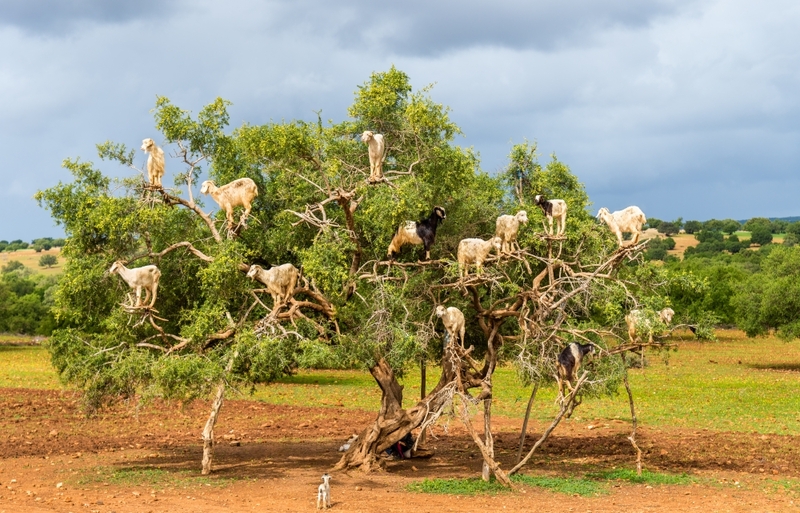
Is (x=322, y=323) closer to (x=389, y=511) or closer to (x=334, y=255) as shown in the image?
(x=334, y=255)

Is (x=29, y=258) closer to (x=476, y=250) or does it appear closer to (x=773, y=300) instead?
(x=773, y=300)

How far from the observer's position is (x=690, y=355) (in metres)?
50.9

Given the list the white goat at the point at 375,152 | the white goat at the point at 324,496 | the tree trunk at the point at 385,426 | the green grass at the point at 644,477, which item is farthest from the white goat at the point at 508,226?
the green grass at the point at 644,477

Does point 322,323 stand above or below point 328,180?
below

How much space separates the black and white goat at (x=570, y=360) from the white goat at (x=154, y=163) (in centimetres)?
704

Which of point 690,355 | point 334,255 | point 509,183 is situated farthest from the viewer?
point 690,355

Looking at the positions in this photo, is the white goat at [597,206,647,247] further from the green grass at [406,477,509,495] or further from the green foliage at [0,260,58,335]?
the green foliage at [0,260,58,335]

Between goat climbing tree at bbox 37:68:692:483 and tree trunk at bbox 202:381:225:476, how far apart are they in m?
0.05

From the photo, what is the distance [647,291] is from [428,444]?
6500 mm

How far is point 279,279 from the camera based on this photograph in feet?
46.2

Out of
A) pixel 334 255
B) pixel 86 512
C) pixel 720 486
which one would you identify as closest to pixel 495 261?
pixel 334 255

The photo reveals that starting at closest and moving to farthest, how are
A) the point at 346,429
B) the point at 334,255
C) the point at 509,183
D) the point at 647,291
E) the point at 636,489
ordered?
the point at 334,255 < the point at 636,489 < the point at 647,291 < the point at 509,183 < the point at 346,429

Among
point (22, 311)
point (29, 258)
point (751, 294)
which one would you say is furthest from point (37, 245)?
point (751, 294)

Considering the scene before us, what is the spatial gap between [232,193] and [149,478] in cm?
541
